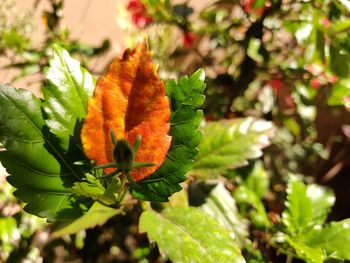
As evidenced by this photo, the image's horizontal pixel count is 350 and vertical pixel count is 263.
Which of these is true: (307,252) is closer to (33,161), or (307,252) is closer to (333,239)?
(333,239)

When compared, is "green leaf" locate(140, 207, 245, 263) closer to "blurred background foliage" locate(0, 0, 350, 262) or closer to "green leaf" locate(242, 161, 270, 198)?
"blurred background foliage" locate(0, 0, 350, 262)

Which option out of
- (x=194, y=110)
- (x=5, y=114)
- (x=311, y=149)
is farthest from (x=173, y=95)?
(x=311, y=149)

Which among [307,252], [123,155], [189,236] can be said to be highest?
[123,155]

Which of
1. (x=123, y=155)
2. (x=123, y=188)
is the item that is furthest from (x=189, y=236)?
(x=123, y=155)

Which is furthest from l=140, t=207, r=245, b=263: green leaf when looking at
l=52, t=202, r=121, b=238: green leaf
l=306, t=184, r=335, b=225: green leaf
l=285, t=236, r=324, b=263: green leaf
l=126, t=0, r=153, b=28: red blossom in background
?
l=126, t=0, r=153, b=28: red blossom in background

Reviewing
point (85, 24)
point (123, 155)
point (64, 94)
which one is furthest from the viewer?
point (85, 24)

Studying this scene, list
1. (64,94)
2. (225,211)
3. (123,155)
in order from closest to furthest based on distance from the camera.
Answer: (123,155), (64,94), (225,211)
